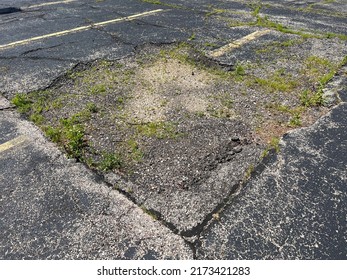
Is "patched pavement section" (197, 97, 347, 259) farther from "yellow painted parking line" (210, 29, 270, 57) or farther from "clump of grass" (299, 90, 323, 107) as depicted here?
"yellow painted parking line" (210, 29, 270, 57)

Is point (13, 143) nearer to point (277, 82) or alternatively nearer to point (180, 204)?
point (180, 204)

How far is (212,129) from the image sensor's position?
3725 millimetres

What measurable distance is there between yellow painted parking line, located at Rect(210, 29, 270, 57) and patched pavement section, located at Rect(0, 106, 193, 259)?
3.69 m

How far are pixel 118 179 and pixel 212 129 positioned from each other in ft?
4.46

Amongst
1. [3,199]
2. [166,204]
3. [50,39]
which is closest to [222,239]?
[166,204]

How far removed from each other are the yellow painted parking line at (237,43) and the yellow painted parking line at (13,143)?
3618 millimetres

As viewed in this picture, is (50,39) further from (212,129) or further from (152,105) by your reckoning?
(212,129)

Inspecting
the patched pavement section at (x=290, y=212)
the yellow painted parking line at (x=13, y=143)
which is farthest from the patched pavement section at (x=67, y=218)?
the patched pavement section at (x=290, y=212)

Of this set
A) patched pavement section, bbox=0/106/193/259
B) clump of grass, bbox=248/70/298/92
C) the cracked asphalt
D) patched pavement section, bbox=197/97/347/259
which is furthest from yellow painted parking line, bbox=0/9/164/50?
patched pavement section, bbox=197/97/347/259

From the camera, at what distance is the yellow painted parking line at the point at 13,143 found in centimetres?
346

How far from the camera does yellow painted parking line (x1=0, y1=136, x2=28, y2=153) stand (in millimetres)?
3459

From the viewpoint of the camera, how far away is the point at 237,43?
6.20 metres

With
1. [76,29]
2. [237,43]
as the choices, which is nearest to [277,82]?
[237,43]

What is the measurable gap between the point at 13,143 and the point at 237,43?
4621 millimetres
